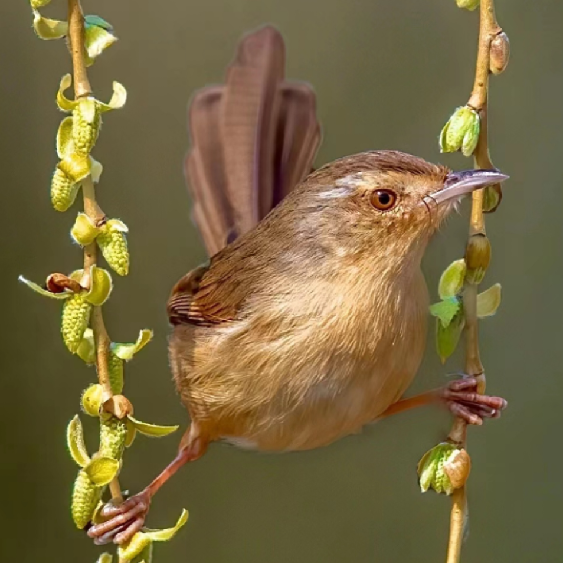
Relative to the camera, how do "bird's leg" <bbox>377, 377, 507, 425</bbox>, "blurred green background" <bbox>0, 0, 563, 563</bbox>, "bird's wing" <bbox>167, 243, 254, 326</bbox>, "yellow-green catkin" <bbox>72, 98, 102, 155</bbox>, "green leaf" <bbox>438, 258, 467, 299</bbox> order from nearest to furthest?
"yellow-green catkin" <bbox>72, 98, 102, 155</bbox> → "green leaf" <bbox>438, 258, 467, 299</bbox> → "bird's leg" <bbox>377, 377, 507, 425</bbox> → "bird's wing" <bbox>167, 243, 254, 326</bbox> → "blurred green background" <bbox>0, 0, 563, 563</bbox>

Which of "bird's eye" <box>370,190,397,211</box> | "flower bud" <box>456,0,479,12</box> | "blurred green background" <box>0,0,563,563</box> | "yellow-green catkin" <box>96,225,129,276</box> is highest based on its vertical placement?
"flower bud" <box>456,0,479,12</box>

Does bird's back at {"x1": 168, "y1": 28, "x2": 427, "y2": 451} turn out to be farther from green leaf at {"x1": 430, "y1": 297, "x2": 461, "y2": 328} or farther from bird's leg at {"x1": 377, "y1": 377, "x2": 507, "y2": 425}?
green leaf at {"x1": 430, "y1": 297, "x2": 461, "y2": 328}

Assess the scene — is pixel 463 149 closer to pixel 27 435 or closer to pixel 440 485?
pixel 440 485

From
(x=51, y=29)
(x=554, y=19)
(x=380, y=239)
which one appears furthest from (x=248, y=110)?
(x=554, y=19)

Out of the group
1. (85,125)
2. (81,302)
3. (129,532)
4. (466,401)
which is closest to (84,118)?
(85,125)

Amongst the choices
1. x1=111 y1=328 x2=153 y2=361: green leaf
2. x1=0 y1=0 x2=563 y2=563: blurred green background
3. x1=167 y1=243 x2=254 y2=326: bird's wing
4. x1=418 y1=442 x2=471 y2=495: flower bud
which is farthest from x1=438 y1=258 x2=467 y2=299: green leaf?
x1=0 y1=0 x2=563 y2=563: blurred green background

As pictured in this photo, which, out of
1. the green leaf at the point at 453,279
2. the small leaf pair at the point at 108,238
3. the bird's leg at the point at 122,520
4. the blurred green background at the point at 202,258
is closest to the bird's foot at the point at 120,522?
the bird's leg at the point at 122,520

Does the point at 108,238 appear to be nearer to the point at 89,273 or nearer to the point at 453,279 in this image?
the point at 89,273
